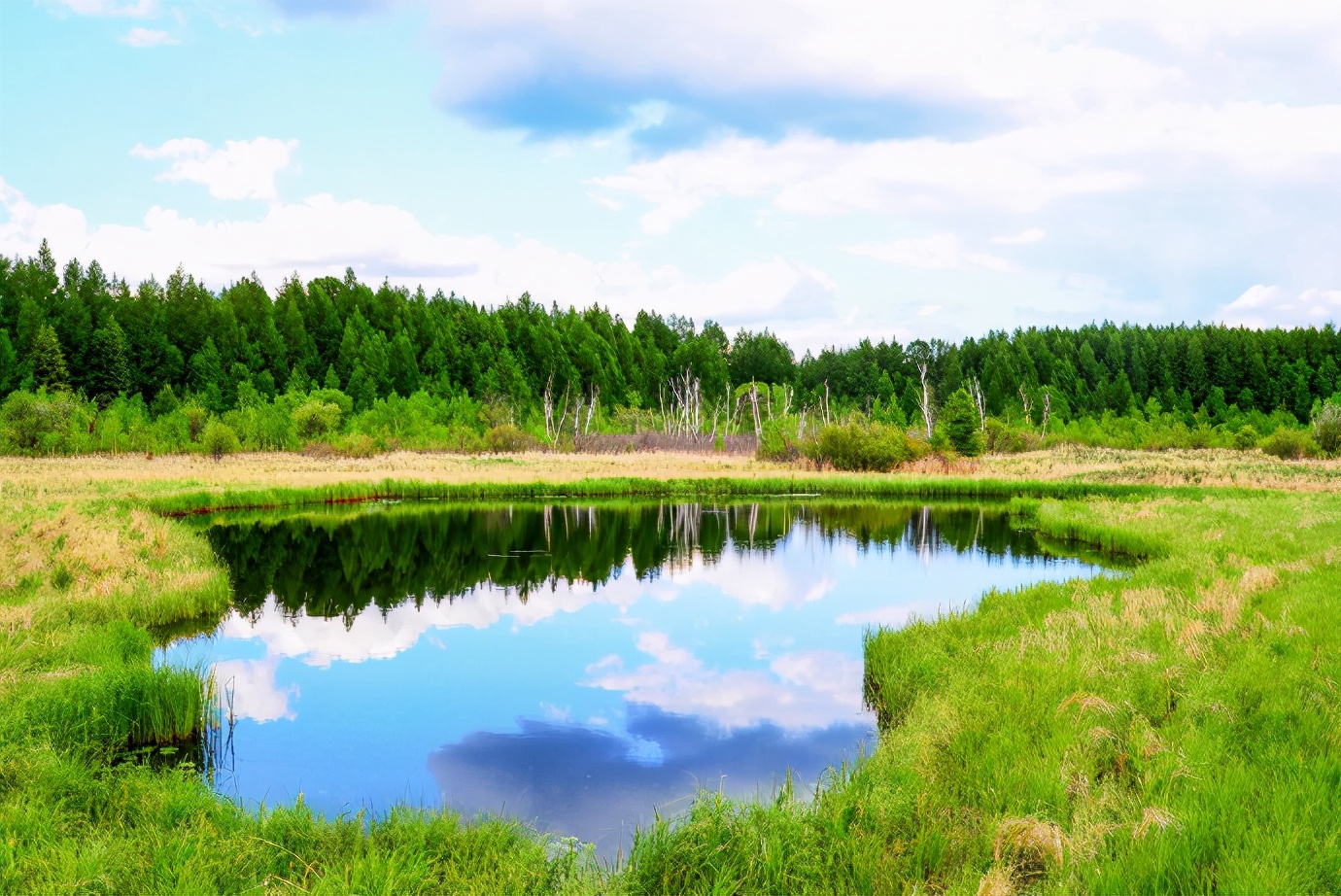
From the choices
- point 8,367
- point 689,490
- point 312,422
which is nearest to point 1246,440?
point 689,490

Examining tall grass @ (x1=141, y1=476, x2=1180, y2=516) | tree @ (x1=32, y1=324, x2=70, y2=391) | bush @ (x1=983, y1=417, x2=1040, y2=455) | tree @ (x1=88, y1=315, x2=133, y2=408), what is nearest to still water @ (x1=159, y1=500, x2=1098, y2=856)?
tall grass @ (x1=141, y1=476, x2=1180, y2=516)

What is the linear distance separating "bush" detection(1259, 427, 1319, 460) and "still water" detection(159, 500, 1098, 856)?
37413 mm

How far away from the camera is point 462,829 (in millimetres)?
7504

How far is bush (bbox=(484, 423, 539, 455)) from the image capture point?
2692 inches

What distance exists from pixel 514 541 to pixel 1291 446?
51389 mm

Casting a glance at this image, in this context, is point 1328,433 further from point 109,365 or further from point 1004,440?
point 109,365

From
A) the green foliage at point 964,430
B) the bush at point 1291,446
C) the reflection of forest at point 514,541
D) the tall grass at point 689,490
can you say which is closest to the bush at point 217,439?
the tall grass at point 689,490

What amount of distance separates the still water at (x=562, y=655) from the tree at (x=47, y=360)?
2521 inches

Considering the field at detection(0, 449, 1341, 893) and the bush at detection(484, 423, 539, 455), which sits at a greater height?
the bush at detection(484, 423, 539, 455)

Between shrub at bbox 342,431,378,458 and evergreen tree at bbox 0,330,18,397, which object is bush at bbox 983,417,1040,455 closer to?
shrub at bbox 342,431,378,458

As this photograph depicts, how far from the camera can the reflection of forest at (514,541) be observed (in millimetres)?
20156

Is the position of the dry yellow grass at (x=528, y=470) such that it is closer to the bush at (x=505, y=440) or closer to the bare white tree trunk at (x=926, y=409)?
the bare white tree trunk at (x=926, y=409)

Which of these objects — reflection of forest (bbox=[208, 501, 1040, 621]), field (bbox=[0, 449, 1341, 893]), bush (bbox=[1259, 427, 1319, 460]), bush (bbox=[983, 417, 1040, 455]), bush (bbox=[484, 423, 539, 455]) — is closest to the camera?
field (bbox=[0, 449, 1341, 893])

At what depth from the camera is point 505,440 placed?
68.9 meters
